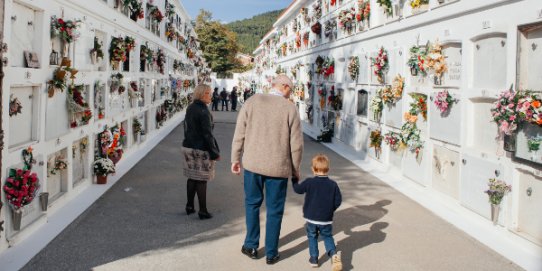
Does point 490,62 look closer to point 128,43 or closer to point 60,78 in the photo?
point 60,78

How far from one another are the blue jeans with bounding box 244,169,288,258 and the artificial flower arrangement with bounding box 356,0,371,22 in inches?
285

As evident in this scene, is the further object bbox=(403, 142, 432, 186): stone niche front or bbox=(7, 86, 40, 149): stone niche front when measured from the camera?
bbox=(403, 142, 432, 186): stone niche front

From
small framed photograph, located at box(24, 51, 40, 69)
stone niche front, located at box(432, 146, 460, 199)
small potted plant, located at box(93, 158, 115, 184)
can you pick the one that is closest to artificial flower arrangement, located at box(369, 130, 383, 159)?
stone niche front, located at box(432, 146, 460, 199)

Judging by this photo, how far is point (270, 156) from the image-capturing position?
425 centimetres

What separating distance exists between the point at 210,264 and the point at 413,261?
1.83 m

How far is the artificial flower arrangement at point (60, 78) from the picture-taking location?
17.4 ft

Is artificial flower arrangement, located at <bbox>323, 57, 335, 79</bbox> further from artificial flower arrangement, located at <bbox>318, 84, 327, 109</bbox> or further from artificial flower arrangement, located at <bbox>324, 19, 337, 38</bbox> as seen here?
artificial flower arrangement, located at <bbox>324, 19, 337, 38</bbox>

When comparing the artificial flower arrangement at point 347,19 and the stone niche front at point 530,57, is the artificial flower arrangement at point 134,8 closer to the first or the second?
the artificial flower arrangement at point 347,19

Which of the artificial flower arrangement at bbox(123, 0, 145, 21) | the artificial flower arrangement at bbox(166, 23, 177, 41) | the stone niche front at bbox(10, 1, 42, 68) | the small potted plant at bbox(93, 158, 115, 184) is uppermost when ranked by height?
the artificial flower arrangement at bbox(166, 23, 177, 41)

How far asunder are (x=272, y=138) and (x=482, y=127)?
288cm

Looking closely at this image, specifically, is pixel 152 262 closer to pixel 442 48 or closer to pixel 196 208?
pixel 196 208

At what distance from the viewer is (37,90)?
5.04 metres

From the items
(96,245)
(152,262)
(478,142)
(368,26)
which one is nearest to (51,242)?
(96,245)

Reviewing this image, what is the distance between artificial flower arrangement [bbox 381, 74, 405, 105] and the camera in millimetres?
8195
